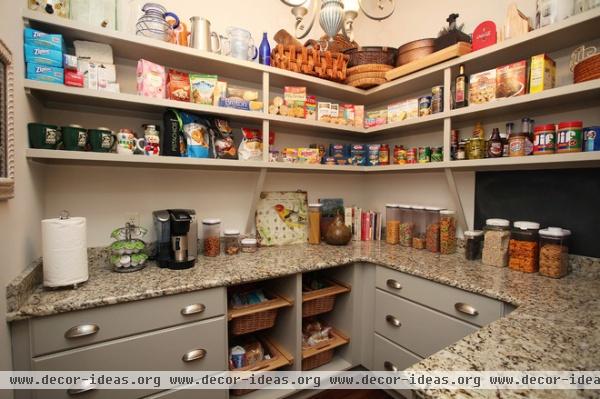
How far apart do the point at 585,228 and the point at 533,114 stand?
0.67 m

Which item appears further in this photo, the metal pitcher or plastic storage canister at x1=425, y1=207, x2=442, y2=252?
plastic storage canister at x1=425, y1=207, x2=442, y2=252

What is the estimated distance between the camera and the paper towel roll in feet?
3.59

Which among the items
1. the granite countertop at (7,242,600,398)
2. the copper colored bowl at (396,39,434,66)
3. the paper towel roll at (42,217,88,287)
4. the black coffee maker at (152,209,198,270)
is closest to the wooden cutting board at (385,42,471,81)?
the copper colored bowl at (396,39,434,66)

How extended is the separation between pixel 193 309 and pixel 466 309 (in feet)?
4.18

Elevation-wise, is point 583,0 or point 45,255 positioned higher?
point 583,0

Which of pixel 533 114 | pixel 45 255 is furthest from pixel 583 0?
pixel 45 255

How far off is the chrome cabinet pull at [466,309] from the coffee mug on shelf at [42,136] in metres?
2.03

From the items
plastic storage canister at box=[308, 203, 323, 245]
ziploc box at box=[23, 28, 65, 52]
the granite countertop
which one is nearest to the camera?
the granite countertop

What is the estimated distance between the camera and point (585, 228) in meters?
1.41

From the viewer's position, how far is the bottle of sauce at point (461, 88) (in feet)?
5.27

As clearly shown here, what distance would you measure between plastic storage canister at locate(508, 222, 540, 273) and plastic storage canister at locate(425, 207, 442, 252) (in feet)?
1.37

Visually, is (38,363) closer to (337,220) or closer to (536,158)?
(337,220)

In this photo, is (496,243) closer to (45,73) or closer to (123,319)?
(123,319)

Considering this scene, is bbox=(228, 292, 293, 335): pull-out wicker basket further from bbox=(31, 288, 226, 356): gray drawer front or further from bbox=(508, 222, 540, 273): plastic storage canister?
bbox=(508, 222, 540, 273): plastic storage canister
